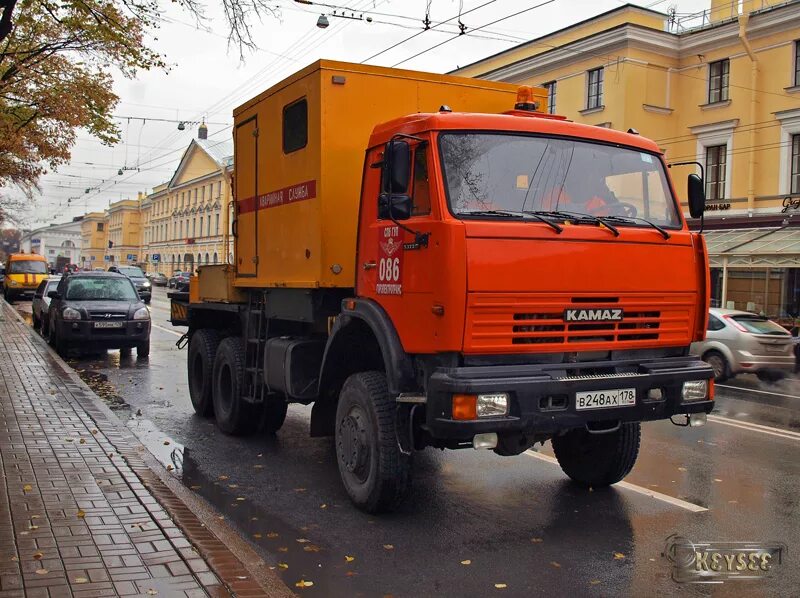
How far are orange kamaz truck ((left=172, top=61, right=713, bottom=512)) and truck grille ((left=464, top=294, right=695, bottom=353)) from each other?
1 cm

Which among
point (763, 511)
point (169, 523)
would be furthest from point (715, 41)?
point (169, 523)

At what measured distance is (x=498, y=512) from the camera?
594cm

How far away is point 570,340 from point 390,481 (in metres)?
1.60

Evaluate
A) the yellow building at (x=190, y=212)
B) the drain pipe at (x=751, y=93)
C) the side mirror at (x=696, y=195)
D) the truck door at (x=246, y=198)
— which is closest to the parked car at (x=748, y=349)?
the side mirror at (x=696, y=195)

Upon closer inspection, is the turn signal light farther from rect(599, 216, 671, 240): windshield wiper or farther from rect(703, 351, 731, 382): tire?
rect(703, 351, 731, 382): tire

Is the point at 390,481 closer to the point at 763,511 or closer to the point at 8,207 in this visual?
the point at 763,511

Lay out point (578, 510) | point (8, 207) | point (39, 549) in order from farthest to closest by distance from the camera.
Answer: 1. point (8, 207)
2. point (578, 510)
3. point (39, 549)

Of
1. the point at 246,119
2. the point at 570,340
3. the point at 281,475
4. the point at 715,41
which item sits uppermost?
the point at 715,41

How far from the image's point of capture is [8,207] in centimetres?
5419

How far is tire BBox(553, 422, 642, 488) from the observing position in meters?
6.39

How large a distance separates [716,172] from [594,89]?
6166 millimetres

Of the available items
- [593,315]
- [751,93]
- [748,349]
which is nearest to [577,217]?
[593,315]

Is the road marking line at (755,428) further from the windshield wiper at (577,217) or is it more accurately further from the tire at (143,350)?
the tire at (143,350)

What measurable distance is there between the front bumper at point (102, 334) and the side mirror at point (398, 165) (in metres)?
11.9
